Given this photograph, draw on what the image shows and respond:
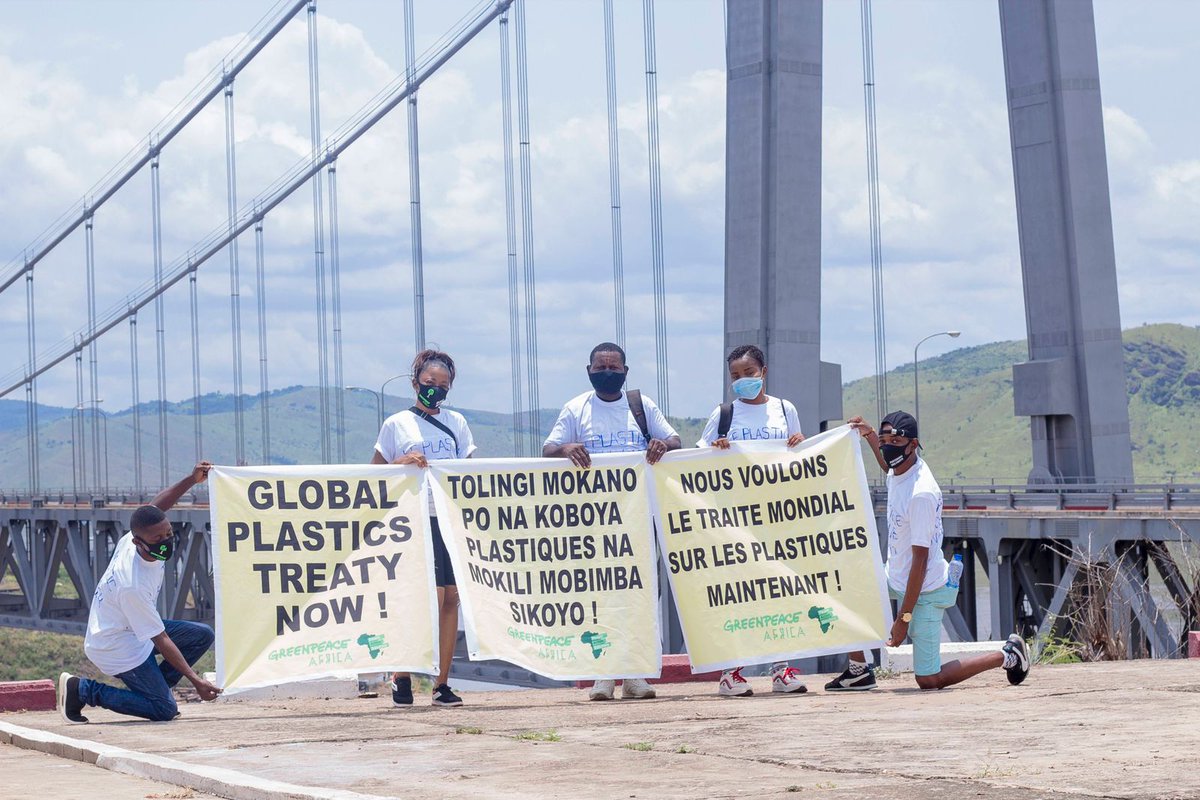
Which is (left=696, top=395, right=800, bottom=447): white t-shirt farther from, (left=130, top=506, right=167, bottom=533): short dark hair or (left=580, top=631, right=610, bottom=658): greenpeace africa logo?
(left=130, top=506, right=167, bottom=533): short dark hair

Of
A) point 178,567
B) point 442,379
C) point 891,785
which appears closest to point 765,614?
point 442,379

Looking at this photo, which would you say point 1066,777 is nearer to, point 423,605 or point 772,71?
point 423,605

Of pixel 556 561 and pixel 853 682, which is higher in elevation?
pixel 556 561

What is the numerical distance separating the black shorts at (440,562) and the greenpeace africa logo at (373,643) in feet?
1.50

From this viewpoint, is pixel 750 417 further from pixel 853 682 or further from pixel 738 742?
pixel 738 742

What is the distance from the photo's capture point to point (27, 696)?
34.0ft

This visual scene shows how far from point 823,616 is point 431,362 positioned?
105 inches

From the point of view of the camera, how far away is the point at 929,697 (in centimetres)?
903

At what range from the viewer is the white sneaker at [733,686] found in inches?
383

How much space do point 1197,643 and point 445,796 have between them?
6.99 metres

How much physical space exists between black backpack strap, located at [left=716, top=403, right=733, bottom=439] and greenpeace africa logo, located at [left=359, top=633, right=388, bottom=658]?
91.1 inches

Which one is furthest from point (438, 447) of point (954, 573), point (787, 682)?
point (954, 573)

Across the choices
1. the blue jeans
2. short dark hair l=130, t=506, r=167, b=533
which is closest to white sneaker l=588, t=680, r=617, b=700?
the blue jeans

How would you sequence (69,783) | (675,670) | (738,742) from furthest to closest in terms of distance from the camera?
1. (675,670)
2. (738,742)
3. (69,783)
